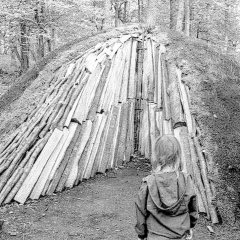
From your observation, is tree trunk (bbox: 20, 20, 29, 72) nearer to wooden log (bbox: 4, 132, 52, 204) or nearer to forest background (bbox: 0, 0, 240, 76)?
forest background (bbox: 0, 0, 240, 76)

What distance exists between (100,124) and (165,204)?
451cm

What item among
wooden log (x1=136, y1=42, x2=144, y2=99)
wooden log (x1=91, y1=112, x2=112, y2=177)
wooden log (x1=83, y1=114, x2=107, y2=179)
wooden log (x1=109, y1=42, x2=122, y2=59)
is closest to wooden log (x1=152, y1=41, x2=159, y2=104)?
wooden log (x1=136, y1=42, x2=144, y2=99)

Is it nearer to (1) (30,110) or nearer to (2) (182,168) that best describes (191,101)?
(2) (182,168)

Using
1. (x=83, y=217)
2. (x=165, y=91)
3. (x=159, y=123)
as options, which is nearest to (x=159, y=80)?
(x=165, y=91)

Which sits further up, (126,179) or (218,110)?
(218,110)

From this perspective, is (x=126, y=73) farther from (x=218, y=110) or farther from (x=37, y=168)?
(x=37, y=168)

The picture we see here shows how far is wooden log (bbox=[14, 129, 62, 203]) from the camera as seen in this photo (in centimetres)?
576

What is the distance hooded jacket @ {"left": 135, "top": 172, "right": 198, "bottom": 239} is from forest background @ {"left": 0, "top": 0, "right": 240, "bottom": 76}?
376 inches

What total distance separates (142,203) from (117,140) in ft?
14.9

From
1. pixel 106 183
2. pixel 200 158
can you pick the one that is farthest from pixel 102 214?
pixel 200 158

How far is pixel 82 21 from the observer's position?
20203 millimetres

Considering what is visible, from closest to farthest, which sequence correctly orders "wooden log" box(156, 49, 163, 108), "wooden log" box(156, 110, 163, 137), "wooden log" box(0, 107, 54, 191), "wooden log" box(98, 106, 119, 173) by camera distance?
"wooden log" box(0, 107, 54, 191) < "wooden log" box(98, 106, 119, 173) < "wooden log" box(156, 110, 163, 137) < "wooden log" box(156, 49, 163, 108)

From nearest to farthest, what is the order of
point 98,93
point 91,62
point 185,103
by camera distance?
point 185,103
point 98,93
point 91,62

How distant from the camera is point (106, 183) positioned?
683 cm
